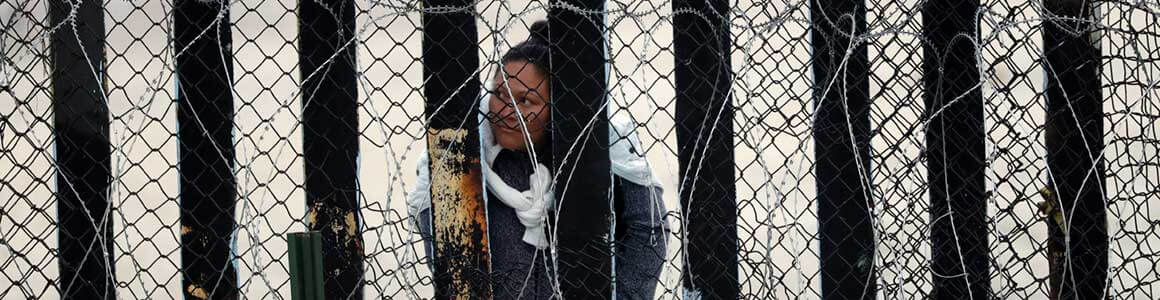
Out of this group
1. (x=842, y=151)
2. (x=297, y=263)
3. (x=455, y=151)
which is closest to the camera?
(x=297, y=263)

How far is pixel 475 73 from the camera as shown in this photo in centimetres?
253

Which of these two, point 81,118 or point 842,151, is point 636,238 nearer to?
point 842,151

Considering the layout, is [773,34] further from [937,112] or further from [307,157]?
[307,157]

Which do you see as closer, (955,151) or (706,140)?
(706,140)

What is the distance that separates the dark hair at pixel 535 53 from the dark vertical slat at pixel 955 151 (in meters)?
0.73

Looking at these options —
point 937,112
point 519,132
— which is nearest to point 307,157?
point 519,132

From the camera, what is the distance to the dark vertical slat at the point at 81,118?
8.50 ft

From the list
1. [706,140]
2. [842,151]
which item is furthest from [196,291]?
[842,151]

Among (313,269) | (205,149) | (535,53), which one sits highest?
(535,53)

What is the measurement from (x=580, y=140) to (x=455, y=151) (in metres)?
0.23

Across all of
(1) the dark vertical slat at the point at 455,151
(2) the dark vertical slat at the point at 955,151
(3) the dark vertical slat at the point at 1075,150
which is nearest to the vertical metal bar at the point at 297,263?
(1) the dark vertical slat at the point at 455,151

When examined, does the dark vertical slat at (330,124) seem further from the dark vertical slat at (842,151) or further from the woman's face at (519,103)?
the dark vertical slat at (842,151)

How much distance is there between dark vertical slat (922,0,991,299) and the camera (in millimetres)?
2664

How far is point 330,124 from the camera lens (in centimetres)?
257
